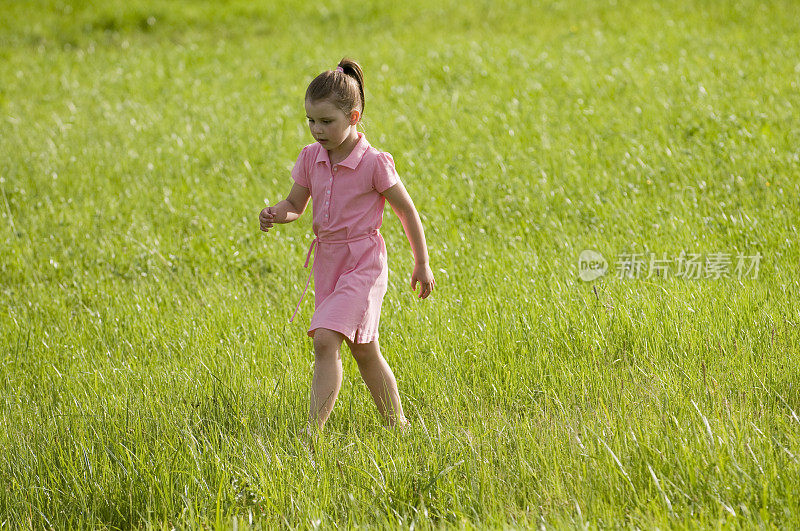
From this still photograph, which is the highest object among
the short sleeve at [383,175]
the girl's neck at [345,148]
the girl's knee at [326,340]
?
the girl's neck at [345,148]

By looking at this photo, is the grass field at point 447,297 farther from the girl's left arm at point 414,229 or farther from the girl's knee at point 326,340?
the girl's left arm at point 414,229

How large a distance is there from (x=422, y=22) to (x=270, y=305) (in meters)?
10.4

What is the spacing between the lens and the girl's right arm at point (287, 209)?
367 centimetres

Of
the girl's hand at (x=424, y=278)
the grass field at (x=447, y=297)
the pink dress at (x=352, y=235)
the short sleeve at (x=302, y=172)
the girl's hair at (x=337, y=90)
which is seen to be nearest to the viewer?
the grass field at (x=447, y=297)

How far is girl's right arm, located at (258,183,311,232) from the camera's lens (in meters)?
3.67

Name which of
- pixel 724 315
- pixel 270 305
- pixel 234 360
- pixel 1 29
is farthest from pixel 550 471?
pixel 1 29

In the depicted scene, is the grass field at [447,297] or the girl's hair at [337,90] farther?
the girl's hair at [337,90]

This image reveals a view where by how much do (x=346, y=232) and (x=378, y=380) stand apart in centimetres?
70

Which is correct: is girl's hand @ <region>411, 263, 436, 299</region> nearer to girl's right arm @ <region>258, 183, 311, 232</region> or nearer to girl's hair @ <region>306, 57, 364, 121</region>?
girl's right arm @ <region>258, 183, 311, 232</region>

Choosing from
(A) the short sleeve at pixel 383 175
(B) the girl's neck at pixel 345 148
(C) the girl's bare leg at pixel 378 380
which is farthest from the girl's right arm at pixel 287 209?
(C) the girl's bare leg at pixel 378 380

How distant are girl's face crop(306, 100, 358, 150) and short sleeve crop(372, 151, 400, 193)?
20 centimetres

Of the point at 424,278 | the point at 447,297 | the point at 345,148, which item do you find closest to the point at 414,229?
the point at 424,278

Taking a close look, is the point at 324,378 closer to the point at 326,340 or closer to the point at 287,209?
the point at 326,340

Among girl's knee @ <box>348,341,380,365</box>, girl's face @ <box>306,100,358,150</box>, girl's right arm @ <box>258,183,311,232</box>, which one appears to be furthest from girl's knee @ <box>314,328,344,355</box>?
girl's face @ <box>306,100,358,150</box>
